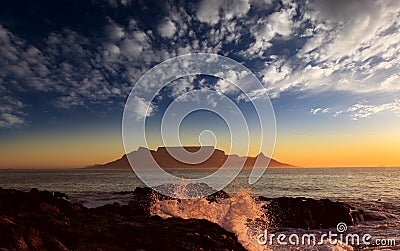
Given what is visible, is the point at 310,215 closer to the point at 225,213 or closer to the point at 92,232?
the point at 225,213

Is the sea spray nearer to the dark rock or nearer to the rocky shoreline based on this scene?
the dark rock

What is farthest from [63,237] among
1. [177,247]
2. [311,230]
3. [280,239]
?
[311,230]

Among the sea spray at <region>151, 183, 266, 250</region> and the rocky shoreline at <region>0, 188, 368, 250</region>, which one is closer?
the rocky shoreline at <region>0, 188, 368, 250</region>

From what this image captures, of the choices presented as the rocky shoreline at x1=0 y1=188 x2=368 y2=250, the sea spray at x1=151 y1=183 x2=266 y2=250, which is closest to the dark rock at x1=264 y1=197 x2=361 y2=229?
the sea spray at x1=151 y1=183 x2=266 y2=250

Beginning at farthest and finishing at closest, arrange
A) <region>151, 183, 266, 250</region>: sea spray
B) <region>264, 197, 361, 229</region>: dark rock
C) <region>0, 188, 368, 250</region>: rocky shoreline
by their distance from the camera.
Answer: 1. <region>264, 197, 361, 229</region>: dark rock
2. <region>151, 183, 266, 250</region>: sea spray
3. <region>0, 188, 368, 250</region>: rocky shoreline

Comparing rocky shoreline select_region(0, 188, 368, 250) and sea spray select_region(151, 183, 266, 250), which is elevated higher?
rocky shoreline select_region(0, 188, 368, 250)

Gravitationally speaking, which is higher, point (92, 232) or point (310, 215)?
point (92, 232)

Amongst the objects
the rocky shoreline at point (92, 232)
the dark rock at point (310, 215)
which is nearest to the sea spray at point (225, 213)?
the dark rock at point (310, 215)

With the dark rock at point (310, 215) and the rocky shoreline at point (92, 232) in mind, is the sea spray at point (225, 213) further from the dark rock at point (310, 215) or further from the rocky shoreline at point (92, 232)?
the rocky shoreline at point (92, 232)

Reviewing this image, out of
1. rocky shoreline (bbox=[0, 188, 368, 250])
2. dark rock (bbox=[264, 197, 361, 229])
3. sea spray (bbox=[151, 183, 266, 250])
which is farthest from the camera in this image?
dark rock (bbox=[264, 197, 361, 229])

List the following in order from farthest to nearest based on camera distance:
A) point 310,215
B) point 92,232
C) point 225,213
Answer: point 310,215, point 225,213, point 92,232

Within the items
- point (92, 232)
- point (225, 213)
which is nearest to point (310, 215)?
point (225, 213)

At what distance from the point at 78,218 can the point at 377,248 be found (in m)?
13.3

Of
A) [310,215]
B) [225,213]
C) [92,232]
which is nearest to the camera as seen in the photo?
[92,232]
